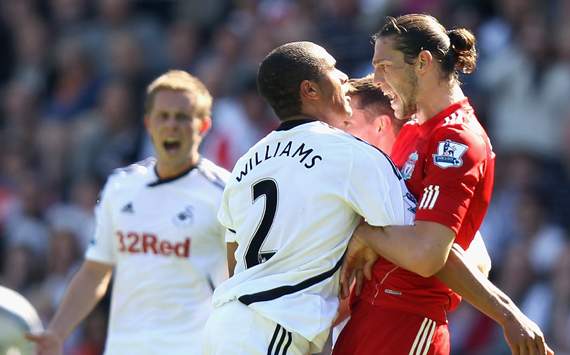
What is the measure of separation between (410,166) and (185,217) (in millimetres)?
1852

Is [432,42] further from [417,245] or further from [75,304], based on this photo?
[75,304]

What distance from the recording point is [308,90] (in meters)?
5.34

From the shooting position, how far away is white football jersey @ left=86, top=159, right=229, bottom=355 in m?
6.72

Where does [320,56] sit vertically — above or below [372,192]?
above

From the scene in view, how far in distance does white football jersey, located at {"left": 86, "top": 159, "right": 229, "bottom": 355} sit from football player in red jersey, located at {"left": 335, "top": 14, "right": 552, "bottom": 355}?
151 cm

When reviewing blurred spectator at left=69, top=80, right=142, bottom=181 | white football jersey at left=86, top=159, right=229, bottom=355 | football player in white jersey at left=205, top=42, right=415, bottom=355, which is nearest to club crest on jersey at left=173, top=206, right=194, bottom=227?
white football jersey at left=86, top=159, right=229, bottom=355

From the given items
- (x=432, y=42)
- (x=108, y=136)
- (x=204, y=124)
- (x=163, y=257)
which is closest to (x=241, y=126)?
(x=108, y=136)

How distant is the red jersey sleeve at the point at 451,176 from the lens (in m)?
5.07

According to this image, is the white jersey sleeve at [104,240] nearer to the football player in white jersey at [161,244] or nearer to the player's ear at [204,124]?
the football player in white jersey at [161,244]

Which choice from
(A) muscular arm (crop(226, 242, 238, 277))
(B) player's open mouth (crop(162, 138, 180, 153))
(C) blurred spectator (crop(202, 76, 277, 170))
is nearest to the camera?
(A) muscular arm (crop(226, 242, 238, 277))

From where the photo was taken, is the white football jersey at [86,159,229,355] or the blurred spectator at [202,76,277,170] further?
the blurred spectator at [202,76,277,170]

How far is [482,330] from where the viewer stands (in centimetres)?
981

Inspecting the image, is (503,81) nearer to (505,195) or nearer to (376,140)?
(505,195)

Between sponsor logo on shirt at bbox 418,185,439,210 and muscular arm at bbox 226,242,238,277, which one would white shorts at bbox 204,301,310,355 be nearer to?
muscular arm at bbox 226,242,238,277
